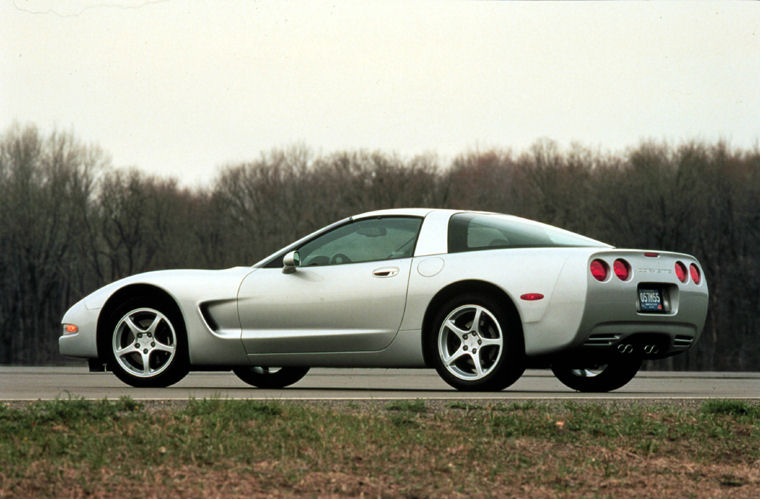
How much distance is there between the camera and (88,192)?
62094 millimetres

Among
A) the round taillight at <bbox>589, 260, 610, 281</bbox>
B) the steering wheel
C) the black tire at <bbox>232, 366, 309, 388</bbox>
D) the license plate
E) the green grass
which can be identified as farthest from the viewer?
the black tire at <bbox>232, 366, 309, 388</bbox>

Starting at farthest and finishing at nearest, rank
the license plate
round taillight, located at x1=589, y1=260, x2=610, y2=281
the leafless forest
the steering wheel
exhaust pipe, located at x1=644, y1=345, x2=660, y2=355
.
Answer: the leafless forest < the steering wheel < exhaust pipe, located at x1=644, y1=345, x2=660, y2=355 < the license plate < round taillight, located at x1=589, y1=260, x2=610, y2=281

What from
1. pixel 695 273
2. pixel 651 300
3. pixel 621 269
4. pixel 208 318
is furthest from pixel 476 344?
pixel 208 318

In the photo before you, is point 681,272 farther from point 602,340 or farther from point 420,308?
point 420,308

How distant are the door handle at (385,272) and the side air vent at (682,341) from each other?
2.37 meters

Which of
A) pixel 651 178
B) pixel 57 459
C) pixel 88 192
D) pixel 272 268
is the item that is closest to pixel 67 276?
pixel 88 192

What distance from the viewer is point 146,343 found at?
409 inches

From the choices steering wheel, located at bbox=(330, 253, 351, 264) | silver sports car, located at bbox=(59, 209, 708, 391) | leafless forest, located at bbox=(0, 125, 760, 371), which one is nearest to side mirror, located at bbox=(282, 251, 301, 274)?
silver sports car, located at bbox=(59, 209, 708, 391)

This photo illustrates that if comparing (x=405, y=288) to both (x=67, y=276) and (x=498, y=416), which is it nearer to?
(x=498, y=416)

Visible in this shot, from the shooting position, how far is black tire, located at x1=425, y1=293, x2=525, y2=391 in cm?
905

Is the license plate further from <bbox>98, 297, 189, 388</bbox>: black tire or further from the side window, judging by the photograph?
<bbox>98, 297, 189, 388</bbox>: black tire

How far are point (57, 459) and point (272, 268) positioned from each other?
4.76 m

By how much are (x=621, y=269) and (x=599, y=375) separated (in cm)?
184

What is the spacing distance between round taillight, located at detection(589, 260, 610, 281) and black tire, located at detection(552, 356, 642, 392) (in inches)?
63.2
